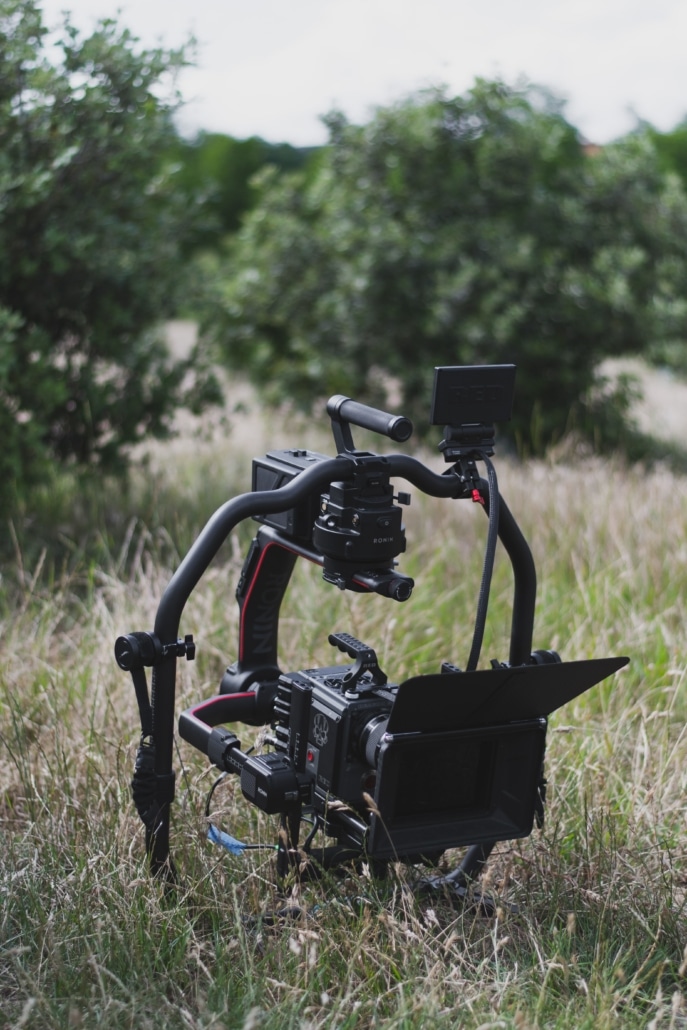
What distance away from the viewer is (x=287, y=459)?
2.55m

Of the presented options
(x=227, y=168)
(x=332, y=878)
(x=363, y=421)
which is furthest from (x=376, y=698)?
(x=227, y=168)

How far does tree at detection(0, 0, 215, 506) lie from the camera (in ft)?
17.0

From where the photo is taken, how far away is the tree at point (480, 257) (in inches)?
324

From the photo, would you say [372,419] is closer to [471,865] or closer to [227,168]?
[471,865]

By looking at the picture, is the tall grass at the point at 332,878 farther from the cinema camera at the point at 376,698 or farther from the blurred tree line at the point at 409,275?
the blurred tree line at the point at 409,275

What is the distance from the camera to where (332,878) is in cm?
257

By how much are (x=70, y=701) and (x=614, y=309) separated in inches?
232

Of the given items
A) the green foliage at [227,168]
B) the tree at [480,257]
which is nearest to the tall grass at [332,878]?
the tree at [480,257]

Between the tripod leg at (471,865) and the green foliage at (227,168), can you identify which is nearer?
the tripod leg at (471,865)

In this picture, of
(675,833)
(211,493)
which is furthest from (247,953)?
(211,493)

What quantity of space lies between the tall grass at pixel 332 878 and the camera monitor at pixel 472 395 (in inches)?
39.9

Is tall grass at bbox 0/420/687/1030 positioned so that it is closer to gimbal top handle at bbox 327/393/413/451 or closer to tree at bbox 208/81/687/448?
gimbal top handle at bbox 327/393/413/451

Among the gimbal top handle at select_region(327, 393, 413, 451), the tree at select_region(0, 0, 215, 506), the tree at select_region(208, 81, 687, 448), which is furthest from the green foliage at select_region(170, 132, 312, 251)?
the gimbal top handle at select_region(327, 393, 413, 451)

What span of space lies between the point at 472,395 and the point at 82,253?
3.54 m
